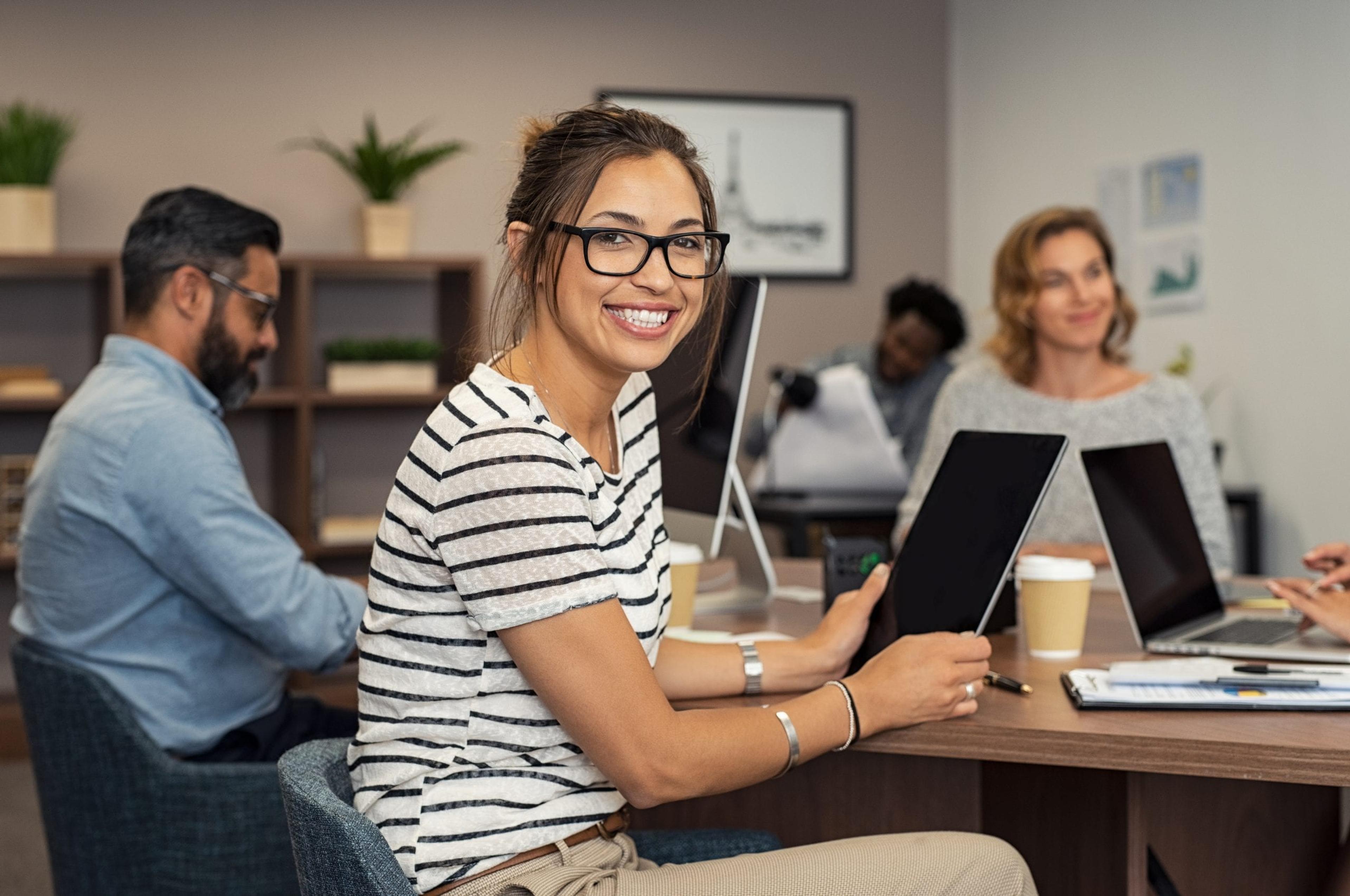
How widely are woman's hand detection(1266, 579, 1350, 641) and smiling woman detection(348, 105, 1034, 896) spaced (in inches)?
21.4

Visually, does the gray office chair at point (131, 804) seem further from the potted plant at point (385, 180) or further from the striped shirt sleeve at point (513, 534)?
the potted plant at point (385, 180)

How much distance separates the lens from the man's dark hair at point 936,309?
5.05m

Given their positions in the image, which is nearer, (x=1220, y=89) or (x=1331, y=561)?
(x=1331, y=561)

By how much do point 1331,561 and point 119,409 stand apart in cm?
177

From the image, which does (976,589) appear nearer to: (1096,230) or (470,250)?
(1096,230)

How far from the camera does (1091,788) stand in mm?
1662

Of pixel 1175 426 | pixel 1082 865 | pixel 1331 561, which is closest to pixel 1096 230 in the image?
pixel 1175 426

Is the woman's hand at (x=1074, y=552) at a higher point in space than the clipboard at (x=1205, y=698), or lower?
higher

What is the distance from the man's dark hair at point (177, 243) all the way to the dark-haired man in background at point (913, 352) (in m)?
2.95

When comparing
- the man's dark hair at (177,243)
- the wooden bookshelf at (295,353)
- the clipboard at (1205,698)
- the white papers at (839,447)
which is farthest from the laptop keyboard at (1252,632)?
the wooden bookshelf at (295,353)

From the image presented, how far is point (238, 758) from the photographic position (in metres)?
2.07

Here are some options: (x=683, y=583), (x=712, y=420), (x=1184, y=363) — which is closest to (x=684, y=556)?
(x=683, y=583)

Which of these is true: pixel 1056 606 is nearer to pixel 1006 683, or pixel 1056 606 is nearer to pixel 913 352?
pixel 1006 683

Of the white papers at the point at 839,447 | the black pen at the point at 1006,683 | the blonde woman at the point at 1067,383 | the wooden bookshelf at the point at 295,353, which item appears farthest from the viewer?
the wooden bookshelf at the point at 295,353
